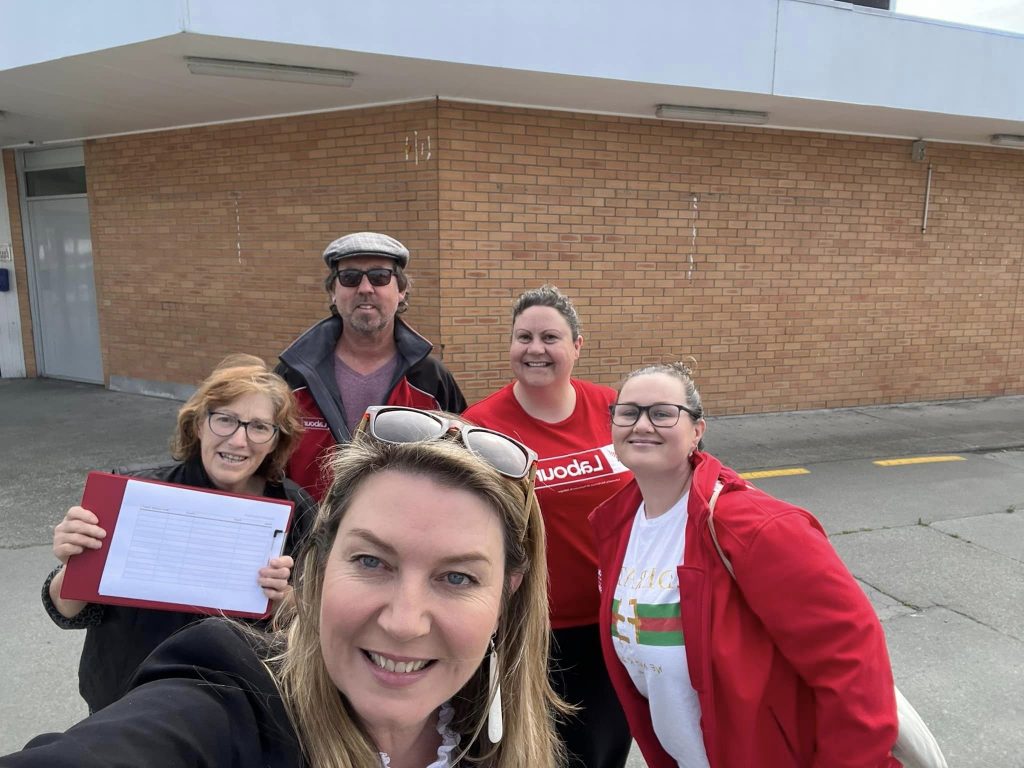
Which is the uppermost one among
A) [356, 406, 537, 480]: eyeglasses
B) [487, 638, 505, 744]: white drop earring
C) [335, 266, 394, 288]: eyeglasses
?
[335, 266, 394, 288]: eyeglasses

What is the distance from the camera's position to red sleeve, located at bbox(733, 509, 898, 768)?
1562mm

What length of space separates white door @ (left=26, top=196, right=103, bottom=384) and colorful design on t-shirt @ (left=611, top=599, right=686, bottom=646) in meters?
9.94

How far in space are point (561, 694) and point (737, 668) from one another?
0.93m

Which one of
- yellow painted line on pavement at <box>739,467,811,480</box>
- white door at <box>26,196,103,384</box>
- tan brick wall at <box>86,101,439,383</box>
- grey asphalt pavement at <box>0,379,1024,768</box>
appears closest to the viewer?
grey asphalt pavement at <box>0,379,1024,768</box>

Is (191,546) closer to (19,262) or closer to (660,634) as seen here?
(660,634)

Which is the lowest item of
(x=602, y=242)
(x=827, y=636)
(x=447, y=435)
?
(x=827, y=636)

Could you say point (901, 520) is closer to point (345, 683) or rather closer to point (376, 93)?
point (345, 683)

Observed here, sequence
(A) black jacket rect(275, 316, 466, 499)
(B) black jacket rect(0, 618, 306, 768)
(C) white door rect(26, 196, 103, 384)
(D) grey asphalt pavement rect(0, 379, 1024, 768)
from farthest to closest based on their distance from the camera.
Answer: (C) white door rect(26, 196, 103, 384) < (D) grey asphalt pavement rect(0, 379, 1024, 768) < (A) black jacket rect(275, 316, 466, 499) < (B) black jacket rect(0, 618, 306, 768)

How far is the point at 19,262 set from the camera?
10164mm

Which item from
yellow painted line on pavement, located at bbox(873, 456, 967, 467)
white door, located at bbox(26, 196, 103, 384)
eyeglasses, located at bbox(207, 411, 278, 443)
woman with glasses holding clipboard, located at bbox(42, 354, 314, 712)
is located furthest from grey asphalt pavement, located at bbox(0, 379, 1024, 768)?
eyeglasses, located at bbox(207, 411, 278, 443)

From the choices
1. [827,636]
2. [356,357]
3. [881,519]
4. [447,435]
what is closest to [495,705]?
[447,435]

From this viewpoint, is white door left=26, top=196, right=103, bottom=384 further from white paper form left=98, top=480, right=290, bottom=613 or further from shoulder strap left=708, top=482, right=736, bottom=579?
shoulder strap left=708, top=482, right=736, bottom=579

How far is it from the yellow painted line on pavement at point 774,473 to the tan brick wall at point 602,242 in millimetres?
1970

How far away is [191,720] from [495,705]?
499 millimetres
